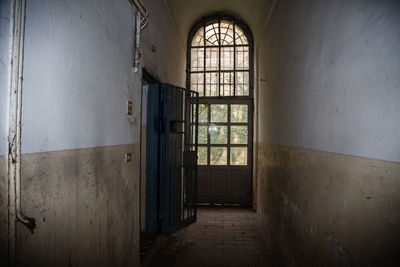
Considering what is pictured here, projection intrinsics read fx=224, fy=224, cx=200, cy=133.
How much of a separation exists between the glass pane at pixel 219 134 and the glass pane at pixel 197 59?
1415 mm

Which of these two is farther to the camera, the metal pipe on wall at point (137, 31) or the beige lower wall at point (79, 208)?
the metal pipe on wall at point (137, 31)

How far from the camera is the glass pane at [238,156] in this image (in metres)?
5.09

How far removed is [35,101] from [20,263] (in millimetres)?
727

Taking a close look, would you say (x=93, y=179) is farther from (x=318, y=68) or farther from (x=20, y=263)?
(x=318, y=68)

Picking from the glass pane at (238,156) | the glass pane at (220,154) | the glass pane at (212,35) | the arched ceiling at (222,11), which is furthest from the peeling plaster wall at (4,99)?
the glass pane at (212,35)

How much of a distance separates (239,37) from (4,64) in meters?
4.95

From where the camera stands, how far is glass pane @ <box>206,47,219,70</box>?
17.0 ft

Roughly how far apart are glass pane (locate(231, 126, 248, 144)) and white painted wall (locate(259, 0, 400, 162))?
2.39m

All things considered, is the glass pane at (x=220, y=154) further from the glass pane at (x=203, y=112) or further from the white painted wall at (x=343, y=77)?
the white painted wall at (x=343, y=77)

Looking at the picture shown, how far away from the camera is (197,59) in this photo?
17.2 feet

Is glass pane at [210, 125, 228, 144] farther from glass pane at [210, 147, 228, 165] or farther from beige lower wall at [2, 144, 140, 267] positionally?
beige lower wall at [2, 144, 140, 267]

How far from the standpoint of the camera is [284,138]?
2.65 meters

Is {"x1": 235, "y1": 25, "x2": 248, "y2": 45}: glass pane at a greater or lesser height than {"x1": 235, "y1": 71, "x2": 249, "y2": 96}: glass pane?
greater

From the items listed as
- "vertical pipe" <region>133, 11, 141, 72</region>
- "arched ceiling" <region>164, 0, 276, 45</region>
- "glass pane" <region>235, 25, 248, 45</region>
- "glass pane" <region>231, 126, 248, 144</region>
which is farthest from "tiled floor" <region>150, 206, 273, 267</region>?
"glass pane" <region>235, 25, 248, 45</region>
